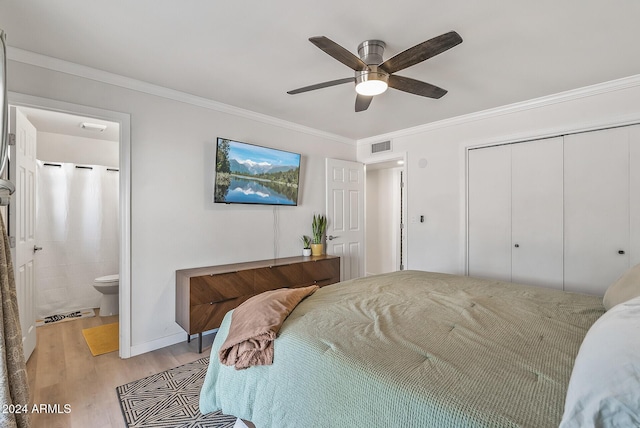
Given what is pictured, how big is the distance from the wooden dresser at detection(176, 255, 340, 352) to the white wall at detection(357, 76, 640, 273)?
1677 millimetres

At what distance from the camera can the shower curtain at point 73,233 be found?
372cm

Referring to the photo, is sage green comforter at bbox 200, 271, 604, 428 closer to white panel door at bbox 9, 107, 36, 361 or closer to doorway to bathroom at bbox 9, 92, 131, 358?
white panel door at bbox 9, 107, 36, 361

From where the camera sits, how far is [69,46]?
2141 mm

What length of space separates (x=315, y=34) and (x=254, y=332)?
1814mm

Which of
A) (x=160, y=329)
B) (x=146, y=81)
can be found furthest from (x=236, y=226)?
(x=146, y=81)

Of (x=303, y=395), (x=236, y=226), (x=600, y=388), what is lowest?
(x=303, y=395)

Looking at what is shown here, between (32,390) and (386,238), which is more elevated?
(386,238)

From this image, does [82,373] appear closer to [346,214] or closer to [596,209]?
[346,214]

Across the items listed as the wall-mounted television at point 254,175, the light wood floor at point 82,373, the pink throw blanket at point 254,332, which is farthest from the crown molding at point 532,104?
the light wood floor at point 82,373

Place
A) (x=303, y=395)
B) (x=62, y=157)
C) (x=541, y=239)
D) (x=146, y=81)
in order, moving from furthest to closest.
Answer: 1. (x=62, y=157)
2. (x=541, y=239)
3. (x=146, y=81)
4. (x=303, y=395)

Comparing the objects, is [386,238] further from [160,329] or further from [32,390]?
[32,390]

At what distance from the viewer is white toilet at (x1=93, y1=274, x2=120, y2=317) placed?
142 inches

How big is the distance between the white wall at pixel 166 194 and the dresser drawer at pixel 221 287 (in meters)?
0.40

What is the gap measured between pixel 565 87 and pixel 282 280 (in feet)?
10.8
